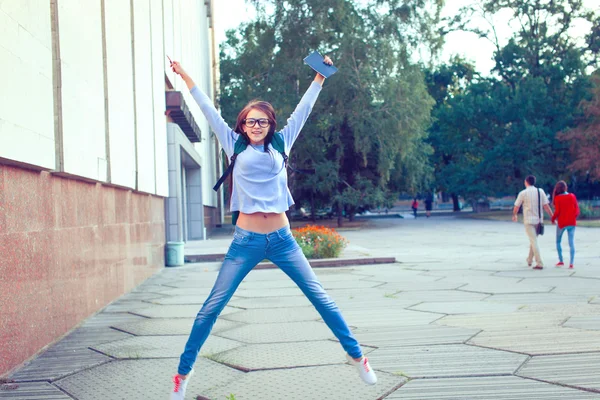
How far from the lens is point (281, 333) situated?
639 centimetres

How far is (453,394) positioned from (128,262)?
7.03 m

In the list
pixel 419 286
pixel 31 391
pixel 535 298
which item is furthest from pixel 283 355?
pixel 419 286

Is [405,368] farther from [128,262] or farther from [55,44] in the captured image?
[128,262]

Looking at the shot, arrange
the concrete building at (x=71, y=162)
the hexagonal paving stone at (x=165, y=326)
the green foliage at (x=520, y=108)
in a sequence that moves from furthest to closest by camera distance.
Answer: the green foliage at (x=520, y=108) < the hexagonal paving stone at (x=165, y=326) < the concrete building at (x=71, y=162)

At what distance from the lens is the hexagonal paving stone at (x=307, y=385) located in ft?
13.8

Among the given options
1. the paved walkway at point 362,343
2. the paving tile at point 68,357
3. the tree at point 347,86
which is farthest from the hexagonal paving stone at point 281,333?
the tree at point 347,86

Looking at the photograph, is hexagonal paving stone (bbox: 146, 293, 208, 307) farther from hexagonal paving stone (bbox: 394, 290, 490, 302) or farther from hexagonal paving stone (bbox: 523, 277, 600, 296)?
hexagonal paving stone (bbox: 523, 277, 600, 296)

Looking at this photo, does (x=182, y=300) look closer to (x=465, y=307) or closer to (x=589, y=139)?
(x=465, y=307)

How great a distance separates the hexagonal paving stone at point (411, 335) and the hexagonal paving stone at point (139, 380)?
1.50 m

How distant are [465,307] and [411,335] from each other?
5.92ft

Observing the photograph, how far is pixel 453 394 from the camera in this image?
4121 mm

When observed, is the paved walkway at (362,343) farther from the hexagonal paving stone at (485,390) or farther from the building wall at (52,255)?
the building wall at (52,255)

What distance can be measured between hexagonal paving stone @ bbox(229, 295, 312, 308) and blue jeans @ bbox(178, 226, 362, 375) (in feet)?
13.8

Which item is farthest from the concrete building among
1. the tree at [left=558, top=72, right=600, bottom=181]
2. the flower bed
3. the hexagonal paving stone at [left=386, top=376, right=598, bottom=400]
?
the tree at [left=558, top=72, right=600, bottom=181]
